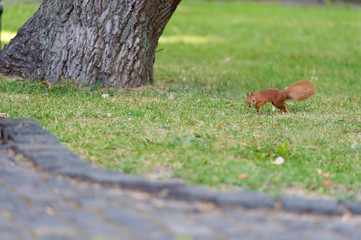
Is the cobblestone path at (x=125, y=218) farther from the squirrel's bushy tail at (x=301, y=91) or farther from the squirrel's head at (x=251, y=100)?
the squirrel's bushy tail at (x=301, y=91)

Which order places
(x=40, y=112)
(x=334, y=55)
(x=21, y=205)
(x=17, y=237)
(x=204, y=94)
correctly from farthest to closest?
(x=334, y=55), (x=204, y=94), (x=40, y=112), (x=21, y=205), (x=17, y=237)

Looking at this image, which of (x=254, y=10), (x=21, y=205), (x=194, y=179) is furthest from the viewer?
(x=254, y=10)

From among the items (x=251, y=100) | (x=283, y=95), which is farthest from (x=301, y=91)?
(x=251, y=100)

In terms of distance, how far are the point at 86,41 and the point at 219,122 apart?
2100mm

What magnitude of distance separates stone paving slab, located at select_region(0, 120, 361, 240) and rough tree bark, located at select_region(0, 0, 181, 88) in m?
2.94

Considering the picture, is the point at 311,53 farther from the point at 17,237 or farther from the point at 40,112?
the point at 17,237

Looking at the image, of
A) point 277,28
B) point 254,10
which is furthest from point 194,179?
point 254,10

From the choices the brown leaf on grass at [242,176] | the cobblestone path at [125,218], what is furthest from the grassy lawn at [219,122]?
the cobblestone path at [125,218]

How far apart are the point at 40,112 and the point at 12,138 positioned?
114cm

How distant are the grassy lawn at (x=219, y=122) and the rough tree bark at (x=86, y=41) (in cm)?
27

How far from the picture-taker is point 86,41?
6461 millimetres

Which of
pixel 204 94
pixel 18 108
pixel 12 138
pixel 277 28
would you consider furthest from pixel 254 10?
pixel 12 138

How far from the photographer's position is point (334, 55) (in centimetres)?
1080

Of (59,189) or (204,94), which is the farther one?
(204,94)
